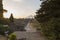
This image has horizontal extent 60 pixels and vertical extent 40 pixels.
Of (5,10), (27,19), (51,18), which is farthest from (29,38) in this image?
(27,19)

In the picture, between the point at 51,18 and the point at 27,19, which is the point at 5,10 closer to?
the point at 27,19

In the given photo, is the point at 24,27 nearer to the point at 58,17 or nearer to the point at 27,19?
the point at 27,19

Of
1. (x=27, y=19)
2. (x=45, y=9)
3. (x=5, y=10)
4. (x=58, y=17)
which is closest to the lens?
(x=58, y=17)

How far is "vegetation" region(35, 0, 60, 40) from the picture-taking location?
20891mm

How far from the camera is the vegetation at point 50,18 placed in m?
20.9

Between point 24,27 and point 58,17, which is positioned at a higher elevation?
point 58,17

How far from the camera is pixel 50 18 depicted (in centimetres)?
2284

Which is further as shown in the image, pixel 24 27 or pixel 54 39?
pixel 24 27

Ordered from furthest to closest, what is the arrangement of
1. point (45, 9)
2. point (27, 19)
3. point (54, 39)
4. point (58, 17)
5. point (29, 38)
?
→ point (27, 19) < point (29, 38) < point (45, 9) < point (58, 17) < point (54, 39)

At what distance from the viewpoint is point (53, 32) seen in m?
21.0

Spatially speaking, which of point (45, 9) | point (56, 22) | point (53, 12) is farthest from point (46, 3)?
point (56, 22)

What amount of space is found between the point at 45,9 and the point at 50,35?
3.94 metres

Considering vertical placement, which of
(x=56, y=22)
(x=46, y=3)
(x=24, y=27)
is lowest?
(x=24, y=27)

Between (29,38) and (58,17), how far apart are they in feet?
21.7
